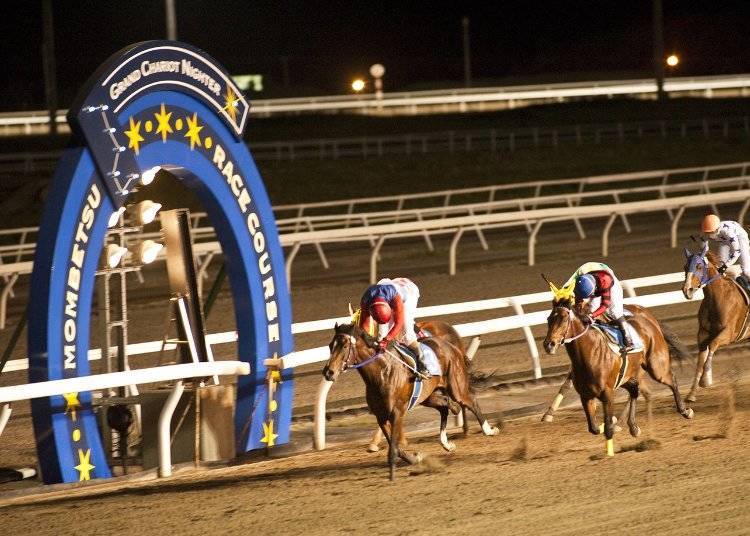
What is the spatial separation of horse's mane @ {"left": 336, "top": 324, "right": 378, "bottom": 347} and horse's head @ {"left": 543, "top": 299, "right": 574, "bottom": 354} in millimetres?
908

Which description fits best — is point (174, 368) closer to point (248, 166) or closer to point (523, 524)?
point (248, 166)

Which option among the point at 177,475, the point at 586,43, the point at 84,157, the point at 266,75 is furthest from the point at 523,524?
the point at 586,43

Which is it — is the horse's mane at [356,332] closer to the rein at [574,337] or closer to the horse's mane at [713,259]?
the rein at [574,337]

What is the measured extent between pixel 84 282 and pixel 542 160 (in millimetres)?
25294

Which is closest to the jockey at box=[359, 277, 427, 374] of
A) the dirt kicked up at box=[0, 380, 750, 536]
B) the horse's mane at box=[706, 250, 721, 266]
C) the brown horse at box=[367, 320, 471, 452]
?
the brown horse at box=[367, 320, 471, 452]

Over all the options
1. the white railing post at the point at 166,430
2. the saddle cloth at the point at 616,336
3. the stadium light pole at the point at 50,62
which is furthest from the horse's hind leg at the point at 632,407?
the stadium light pole at the point at 50,62

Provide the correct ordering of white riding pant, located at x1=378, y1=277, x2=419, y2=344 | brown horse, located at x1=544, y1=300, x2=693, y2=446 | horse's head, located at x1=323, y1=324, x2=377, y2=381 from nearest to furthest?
horse's head, located at x1=323, y1=324, x2=377, y2=381
brown horse, located at x1=544, y1=300, x2=693, y2=446
white riding pant, located at x1=378, y1=277, x2=419, y2=344

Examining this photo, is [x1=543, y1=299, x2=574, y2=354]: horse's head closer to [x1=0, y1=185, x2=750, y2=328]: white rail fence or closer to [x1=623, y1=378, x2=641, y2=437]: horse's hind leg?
[x1=623, y1=378, x2=641, y2=437]: horse's hind leg

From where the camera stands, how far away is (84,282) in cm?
638

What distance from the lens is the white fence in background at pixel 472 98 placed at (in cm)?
4241

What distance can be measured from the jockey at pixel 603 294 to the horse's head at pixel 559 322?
0.35m

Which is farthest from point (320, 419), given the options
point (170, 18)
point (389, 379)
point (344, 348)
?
point (170, 18)

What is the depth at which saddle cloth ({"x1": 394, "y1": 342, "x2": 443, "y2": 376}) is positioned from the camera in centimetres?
680

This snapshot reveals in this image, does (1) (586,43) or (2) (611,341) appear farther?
(1) (586,43)
